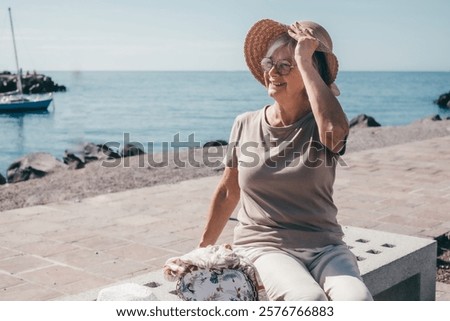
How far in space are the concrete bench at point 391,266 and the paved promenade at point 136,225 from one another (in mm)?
513

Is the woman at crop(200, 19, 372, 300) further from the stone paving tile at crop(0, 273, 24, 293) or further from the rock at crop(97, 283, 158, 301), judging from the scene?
the stone paving tile at crop(0, 273, 24, 293)

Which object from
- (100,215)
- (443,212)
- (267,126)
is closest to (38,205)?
(100,215)

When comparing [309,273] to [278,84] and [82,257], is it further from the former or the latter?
[82,257]

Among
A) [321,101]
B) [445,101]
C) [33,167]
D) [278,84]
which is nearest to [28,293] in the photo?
[278,84]

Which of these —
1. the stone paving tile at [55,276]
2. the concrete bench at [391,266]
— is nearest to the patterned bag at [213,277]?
the concrete bench at [391,266]

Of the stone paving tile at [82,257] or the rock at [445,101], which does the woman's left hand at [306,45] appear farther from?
the rock at [445,101]

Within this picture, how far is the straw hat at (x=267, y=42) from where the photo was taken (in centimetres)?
274

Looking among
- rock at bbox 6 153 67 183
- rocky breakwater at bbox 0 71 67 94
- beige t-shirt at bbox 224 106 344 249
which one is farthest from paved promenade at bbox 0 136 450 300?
rocky breakwater at bbox 0 71 67 94

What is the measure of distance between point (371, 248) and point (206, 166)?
6.78m

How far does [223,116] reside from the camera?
1898 inches

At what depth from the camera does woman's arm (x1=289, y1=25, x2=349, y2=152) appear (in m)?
2.59

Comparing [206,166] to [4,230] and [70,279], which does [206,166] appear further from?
[70,279]

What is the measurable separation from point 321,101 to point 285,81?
258 mm

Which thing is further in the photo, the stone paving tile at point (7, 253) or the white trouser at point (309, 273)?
the stone paving tile at point (7, 253)
